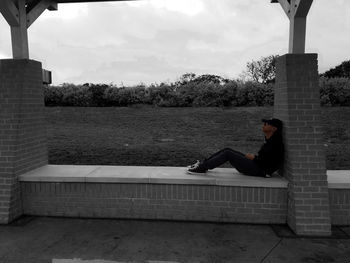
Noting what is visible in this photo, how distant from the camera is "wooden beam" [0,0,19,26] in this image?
4277 millimetres

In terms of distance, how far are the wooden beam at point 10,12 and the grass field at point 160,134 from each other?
11.5 ft

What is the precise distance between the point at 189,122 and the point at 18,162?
262 inches

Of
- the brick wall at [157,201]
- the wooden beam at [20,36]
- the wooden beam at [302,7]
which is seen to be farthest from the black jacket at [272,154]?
the wooden beam at [20,36]

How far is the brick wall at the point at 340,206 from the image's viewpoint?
13.8 ft

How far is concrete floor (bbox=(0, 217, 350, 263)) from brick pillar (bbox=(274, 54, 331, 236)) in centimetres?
44

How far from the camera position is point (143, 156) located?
760cm

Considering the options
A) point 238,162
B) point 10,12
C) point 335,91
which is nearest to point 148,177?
point 238,162

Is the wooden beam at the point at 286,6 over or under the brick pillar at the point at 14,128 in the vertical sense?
over

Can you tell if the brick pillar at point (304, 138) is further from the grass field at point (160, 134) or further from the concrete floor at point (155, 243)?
the grass field at point (160, 134)

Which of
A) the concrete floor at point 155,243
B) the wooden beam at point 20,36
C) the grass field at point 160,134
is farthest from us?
the grass field at point 160,134

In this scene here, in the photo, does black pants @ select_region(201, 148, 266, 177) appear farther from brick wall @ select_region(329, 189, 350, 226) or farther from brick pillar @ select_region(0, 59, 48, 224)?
brick pillar @ select_region(0, 59, 48, 224)

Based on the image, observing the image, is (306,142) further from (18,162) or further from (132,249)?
(18,162)

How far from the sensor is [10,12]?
172 inches

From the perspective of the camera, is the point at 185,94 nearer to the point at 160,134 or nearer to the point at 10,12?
the point at 160,134
